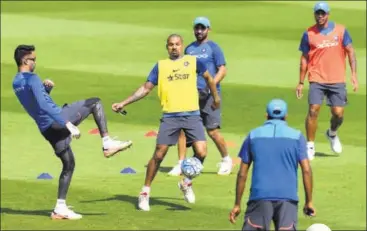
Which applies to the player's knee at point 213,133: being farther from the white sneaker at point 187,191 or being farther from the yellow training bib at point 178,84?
the yellow training bib at point 178,84

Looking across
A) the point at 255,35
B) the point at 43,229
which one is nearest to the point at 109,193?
the point at 43,229

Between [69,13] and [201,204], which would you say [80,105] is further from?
[69,13]

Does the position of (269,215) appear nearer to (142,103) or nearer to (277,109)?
(277,109)

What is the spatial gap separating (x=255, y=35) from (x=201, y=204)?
19.0 metres

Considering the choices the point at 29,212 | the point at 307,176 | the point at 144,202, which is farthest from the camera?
the point at 29,212

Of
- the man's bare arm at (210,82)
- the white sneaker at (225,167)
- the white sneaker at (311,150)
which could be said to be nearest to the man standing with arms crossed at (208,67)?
the white sneaker at (225,167)

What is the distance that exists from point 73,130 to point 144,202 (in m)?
3.17

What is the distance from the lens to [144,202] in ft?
62.8

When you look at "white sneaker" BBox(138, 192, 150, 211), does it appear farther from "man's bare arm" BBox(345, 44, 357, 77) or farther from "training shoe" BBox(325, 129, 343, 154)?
"training shoe" BBox(325, 129, 343, 154)

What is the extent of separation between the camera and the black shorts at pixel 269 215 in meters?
13.4

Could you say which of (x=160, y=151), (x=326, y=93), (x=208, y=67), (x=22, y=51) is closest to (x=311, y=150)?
(x=326, y=93)

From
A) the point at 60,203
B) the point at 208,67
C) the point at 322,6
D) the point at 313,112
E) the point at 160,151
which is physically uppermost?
the point at 322,6

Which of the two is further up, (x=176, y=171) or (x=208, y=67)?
(x=208, y=67)

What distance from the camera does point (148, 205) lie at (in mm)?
19328
